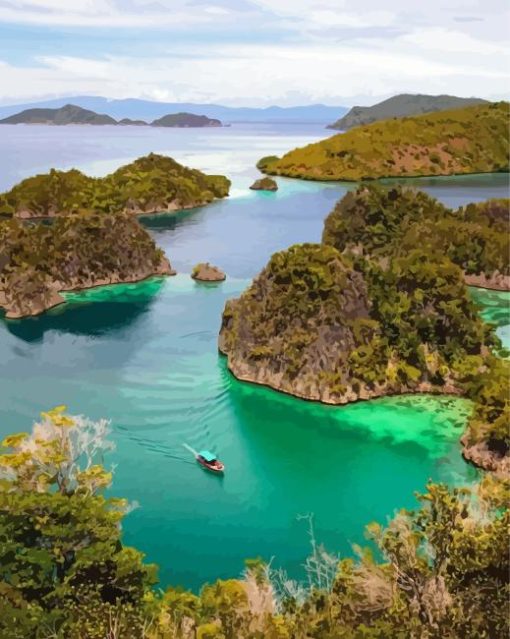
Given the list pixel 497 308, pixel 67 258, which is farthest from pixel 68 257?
pixel 497 308

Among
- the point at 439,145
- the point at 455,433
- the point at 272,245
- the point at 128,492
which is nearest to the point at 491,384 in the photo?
the point at 455,433

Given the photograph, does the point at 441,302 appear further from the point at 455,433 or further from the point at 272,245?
the point at 272,245

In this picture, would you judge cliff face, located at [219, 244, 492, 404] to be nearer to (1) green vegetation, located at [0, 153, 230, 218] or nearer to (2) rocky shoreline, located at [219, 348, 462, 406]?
(2) rocky shoreline, located at [219, 348, 462, 406]

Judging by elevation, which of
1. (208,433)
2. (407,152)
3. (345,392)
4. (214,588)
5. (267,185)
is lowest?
(208,433)

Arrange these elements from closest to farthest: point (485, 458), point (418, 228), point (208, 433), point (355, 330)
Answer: point (485, 458), point (208, 433), point (355, 330), point (418, 228)

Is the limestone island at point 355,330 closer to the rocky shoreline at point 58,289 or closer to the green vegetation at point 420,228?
the green vegetation at point 420,228

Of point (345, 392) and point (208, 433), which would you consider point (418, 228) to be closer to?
point (345, 392)
